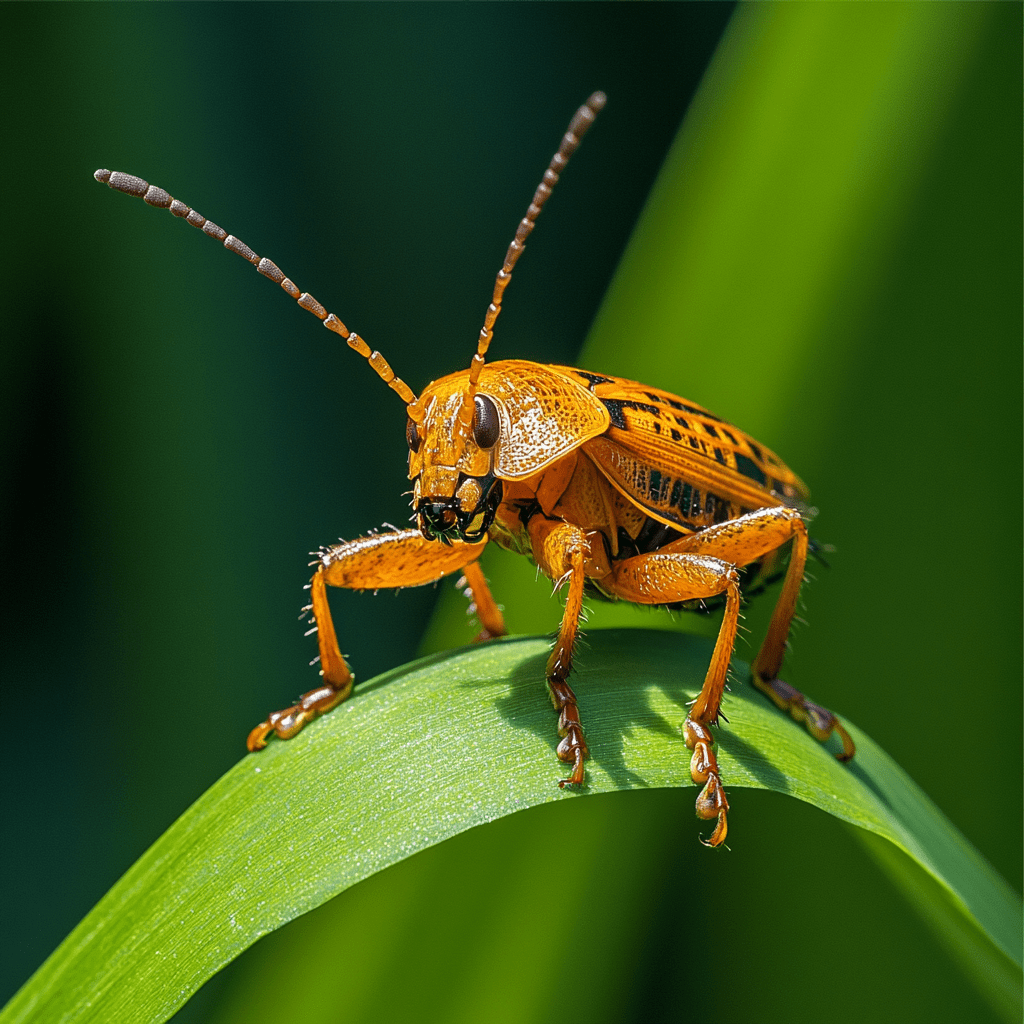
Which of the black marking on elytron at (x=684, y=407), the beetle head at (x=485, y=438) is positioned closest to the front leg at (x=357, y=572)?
the beetle head at (x=485, y=438)

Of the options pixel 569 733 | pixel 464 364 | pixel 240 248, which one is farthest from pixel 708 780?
pixel 464 364

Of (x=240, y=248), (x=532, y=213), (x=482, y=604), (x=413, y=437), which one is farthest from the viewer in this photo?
(x=482, y=604)

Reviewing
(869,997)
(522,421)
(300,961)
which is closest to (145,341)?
(522,421)

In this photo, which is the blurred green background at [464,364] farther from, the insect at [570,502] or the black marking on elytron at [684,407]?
the insect at [570,502]

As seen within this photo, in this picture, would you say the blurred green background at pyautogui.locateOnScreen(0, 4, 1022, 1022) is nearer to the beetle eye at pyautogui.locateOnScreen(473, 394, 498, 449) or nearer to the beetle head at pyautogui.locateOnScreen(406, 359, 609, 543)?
the beetle head at pyautogui.locateOnScreen(406, 359, 609, 543)

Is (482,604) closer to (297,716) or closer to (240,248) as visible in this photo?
(297,716)

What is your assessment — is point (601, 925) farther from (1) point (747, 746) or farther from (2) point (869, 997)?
(2) point (869, 997)

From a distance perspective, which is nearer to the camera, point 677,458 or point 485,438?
point 485,438
